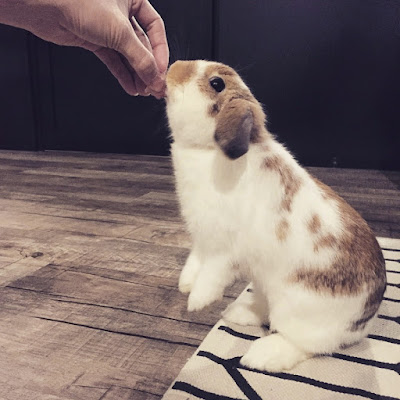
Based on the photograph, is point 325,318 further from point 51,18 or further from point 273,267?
point 51,18

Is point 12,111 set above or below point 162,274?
below

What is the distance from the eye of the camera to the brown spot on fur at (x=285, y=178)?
117 cm

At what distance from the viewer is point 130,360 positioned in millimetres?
1207

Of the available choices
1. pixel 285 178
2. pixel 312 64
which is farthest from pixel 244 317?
pixel 312 64

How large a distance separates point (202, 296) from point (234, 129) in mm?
438

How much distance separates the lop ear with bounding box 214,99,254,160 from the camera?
41.9 inches

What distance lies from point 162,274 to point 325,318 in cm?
76

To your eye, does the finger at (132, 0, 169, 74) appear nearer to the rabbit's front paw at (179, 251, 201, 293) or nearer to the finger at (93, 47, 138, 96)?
the finger at (93, 47, 138, 96)

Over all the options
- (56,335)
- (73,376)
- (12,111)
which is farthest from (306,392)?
(12,111)

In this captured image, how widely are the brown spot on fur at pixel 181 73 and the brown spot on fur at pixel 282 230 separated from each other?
0.44 m

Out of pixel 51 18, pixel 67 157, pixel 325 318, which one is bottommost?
pixel 67 157

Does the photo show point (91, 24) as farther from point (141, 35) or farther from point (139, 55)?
point (141, 35)

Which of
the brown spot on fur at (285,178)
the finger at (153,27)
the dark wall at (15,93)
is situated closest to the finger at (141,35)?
the finger at (153,27)

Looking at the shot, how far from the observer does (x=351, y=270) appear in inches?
45.3
